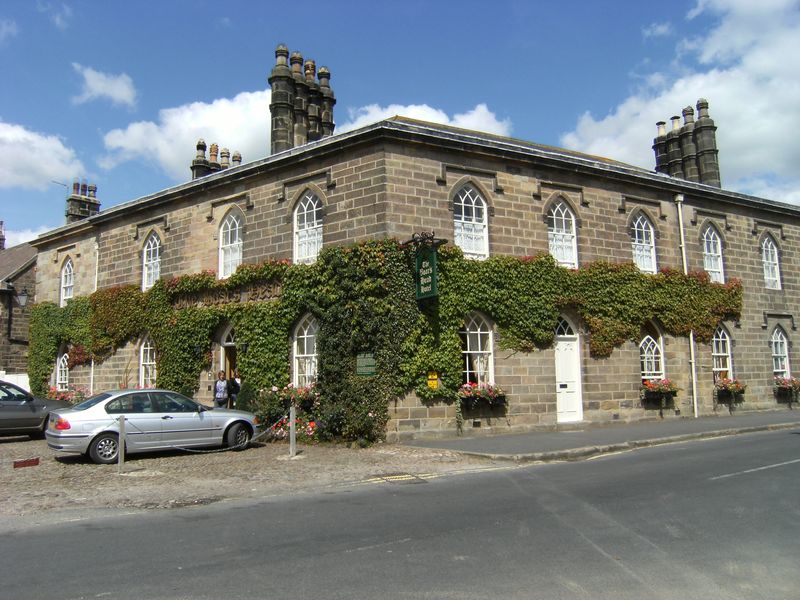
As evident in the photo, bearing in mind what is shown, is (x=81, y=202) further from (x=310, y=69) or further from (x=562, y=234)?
(x=562, y=234)

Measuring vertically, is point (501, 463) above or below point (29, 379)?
below

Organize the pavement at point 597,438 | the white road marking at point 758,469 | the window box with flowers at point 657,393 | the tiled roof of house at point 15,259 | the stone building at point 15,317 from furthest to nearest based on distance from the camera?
the tiled roof of house at point 15,259
the stone building at point 15,317
the window box with flowers at point 657,393
the pavement at point 597,438
the white road marking at point 758,469

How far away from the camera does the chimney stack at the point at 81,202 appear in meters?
30.1

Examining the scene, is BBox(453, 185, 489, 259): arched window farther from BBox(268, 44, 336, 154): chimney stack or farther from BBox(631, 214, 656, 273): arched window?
BBox(268, 44, 336, 154): chimney stack

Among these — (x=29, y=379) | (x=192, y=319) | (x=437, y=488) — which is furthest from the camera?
(x=29, y=379)

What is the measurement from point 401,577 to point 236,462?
25.9 feet

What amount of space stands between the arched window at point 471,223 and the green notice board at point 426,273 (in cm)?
158

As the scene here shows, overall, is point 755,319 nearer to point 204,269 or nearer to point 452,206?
point 452,206

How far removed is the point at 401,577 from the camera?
5.39 meters

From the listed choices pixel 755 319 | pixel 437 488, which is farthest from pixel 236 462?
pixel 755 319

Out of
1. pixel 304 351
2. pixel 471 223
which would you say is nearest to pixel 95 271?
pixel 304 351

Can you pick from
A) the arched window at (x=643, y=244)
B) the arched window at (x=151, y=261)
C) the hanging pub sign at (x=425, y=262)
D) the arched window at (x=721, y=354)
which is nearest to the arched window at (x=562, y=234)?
the arched window at (x=643, y=244)

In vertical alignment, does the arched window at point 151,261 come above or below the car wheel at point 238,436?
above

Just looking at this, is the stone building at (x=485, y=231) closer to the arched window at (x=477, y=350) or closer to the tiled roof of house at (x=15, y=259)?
the arched window at (x=477, y=350)
